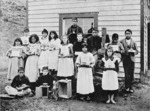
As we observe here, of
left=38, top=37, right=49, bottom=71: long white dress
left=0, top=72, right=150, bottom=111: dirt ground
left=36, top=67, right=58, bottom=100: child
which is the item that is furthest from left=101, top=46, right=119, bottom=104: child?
left=38, top=37, right=49, bottom=71: long white dress

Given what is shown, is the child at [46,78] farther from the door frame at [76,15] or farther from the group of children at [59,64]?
the door frame at [76,15]

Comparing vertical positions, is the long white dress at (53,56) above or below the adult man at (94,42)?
below

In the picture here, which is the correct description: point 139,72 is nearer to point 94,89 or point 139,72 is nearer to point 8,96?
point 94,89

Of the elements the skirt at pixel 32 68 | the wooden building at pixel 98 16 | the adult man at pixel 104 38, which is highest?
the wooden building at pixel 98 16

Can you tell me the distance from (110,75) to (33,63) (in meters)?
2.99

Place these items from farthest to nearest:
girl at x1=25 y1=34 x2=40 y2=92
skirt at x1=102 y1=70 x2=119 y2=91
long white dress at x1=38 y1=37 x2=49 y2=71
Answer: girl at x1=25 y1=34 x2=40 y2=92 → long white dress at x1=38 y1=37 x2=49 y2=71 → skirt at x1=102 y1=70 x2=119 y2=91

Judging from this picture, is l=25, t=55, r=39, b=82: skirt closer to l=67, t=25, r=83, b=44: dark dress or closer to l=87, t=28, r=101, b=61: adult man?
l=67, t=25, r=83, b=44: dark dress

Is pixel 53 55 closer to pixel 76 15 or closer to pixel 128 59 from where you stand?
pixel 128 59

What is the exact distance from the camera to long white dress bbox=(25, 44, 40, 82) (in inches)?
348

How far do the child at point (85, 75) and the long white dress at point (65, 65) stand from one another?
552 millimetres

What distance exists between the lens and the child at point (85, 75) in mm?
7607

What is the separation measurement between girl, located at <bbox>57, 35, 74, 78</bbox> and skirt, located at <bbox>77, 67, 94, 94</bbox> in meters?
0.70

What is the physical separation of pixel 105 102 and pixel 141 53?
3139 millimetres

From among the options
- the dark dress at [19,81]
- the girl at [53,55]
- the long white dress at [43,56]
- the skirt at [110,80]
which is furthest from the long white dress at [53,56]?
the skirt at [110,80]
